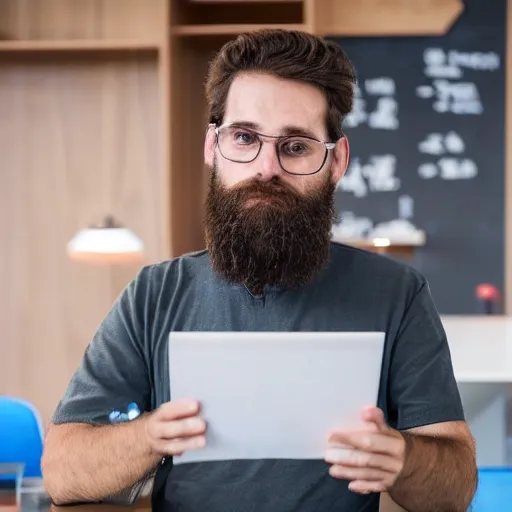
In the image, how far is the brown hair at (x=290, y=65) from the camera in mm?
1526

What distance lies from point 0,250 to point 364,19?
1783mm

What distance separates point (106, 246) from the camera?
2898 millimetres

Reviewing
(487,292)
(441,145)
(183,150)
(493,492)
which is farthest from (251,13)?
(493,492)

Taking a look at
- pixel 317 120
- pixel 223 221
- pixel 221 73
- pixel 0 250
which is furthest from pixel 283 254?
pixel 0 250

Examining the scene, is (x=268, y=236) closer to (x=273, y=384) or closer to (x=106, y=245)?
(x=273, y=384)

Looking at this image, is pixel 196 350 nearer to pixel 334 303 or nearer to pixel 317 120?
pixel 334 303

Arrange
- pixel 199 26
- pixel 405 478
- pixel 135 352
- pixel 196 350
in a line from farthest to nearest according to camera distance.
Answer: pixel 199 26, pixel 135 352, pixel 405 478, pixel 196 350

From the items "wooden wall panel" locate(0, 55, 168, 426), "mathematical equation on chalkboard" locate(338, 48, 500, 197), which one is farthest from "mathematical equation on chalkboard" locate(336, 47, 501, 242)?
"wooden wall panel" locate(0, 55, 168, 426)

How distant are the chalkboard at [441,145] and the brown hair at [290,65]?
1.90 m

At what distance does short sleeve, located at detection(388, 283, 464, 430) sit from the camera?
1461 millimetres

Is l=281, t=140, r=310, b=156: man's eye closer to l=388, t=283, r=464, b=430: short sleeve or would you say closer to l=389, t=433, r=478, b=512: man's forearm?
l=388, t=283, r=464, b=430: short sleeve

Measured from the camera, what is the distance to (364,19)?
3441mm

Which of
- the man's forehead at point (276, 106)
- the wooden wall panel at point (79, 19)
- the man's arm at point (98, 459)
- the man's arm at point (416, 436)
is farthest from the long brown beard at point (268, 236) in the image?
the wooden wall panel at point (79, 19)

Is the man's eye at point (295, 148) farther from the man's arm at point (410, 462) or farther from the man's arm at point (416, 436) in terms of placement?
the man's arm at point (410, 462)
